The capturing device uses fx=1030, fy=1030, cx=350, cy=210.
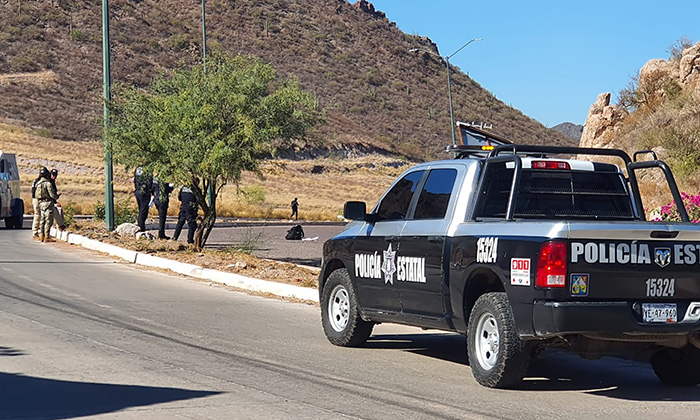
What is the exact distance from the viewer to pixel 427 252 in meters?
9.33

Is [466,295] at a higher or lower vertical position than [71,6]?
lower

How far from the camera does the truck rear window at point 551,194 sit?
366 inches

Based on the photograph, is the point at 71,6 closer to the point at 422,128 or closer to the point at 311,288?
the point at 422,128

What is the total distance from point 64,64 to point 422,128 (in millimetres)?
34560

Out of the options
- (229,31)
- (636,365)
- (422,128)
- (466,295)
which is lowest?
(636,365)

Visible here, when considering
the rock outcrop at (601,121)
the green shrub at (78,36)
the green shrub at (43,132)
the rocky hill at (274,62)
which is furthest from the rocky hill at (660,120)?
the green shrub at (78,36)

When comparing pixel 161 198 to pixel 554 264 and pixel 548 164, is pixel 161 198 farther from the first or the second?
pixel 554 264

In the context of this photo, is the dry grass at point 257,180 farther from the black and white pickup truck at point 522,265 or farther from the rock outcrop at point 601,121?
the black and white pickup truck at point 522,265

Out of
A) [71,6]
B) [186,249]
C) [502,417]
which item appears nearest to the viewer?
[502,417]

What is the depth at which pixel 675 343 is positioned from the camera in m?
8.38

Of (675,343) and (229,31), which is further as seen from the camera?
(229,31)

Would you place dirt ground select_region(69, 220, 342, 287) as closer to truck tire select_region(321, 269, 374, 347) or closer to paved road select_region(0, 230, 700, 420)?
paved road select_region(0, 230, 700, 420)

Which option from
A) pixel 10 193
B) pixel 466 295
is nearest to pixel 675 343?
pixel 466 295

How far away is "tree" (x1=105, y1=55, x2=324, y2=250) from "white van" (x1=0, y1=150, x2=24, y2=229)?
1205 centimetres
